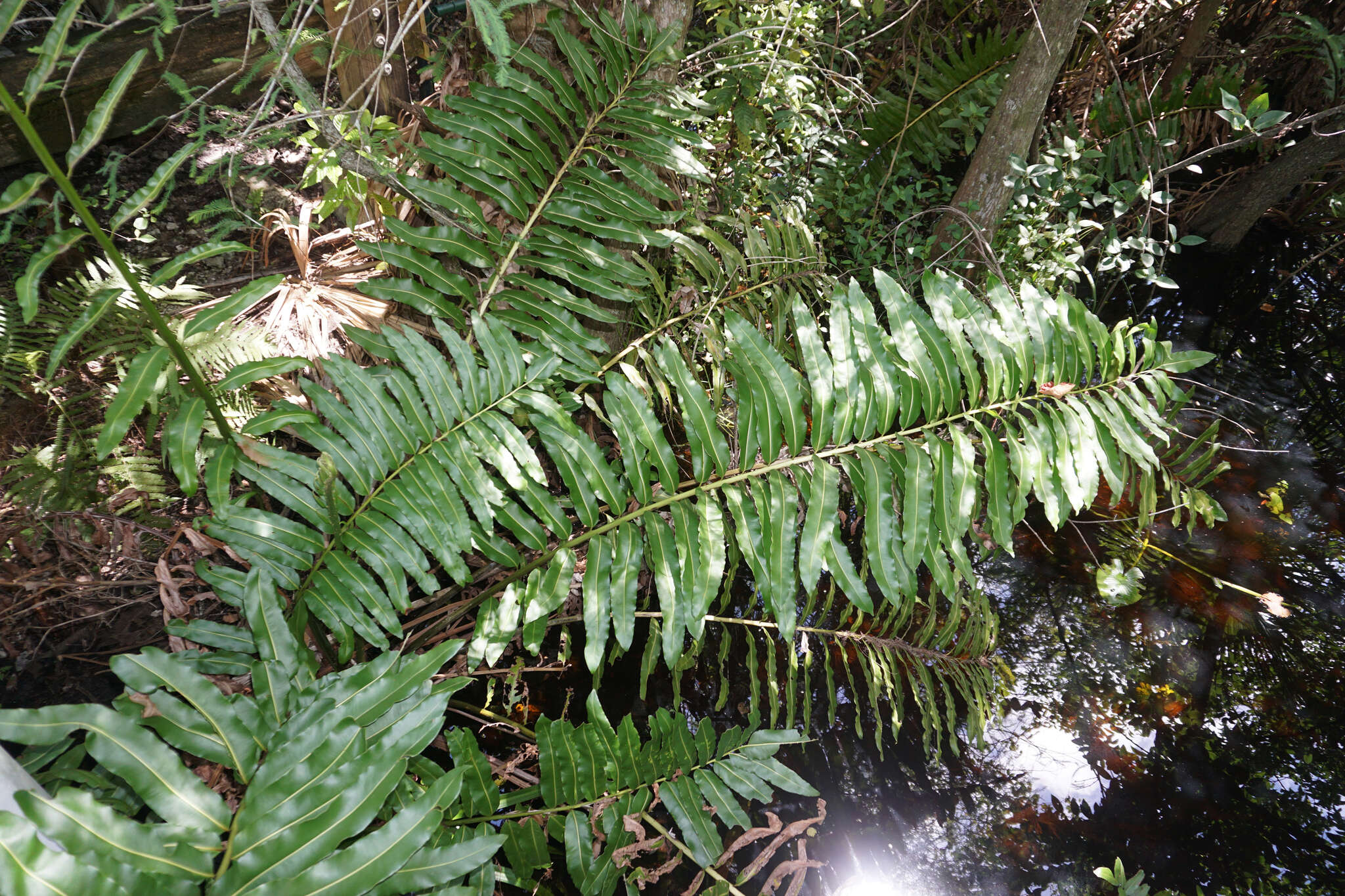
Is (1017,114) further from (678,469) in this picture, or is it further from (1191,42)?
(678,469)

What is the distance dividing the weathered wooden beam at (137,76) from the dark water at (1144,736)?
2.74 meters

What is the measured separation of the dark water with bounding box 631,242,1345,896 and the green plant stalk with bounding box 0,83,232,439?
1.32m

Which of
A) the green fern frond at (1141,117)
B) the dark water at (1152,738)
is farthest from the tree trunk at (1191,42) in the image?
the dark water at (1152,738)

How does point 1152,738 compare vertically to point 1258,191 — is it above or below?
below

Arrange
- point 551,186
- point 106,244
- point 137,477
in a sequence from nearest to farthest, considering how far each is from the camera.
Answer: point 106,244, point 551,186, point 137,477

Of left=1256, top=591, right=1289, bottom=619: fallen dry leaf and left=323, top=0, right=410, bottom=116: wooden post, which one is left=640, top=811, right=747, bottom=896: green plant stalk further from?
left=1256, top=591, right=1289, bottom=619: fallen dry leaf

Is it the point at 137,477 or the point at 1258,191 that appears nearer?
the point at 137,477

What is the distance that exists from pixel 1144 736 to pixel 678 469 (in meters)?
1.64

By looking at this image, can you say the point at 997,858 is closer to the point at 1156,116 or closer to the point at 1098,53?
the point at 1156,116

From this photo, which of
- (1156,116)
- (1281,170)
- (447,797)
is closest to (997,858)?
(447,797)

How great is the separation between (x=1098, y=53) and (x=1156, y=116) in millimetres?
739

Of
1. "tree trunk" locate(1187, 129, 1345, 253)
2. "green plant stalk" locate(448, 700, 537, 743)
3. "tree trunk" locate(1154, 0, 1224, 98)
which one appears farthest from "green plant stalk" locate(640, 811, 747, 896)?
"tree trunk" locate(1187, 129, 1345, 253)

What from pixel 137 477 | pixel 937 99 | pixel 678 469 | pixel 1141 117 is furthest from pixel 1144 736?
pixel 137 477

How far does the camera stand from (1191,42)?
3.12 m
